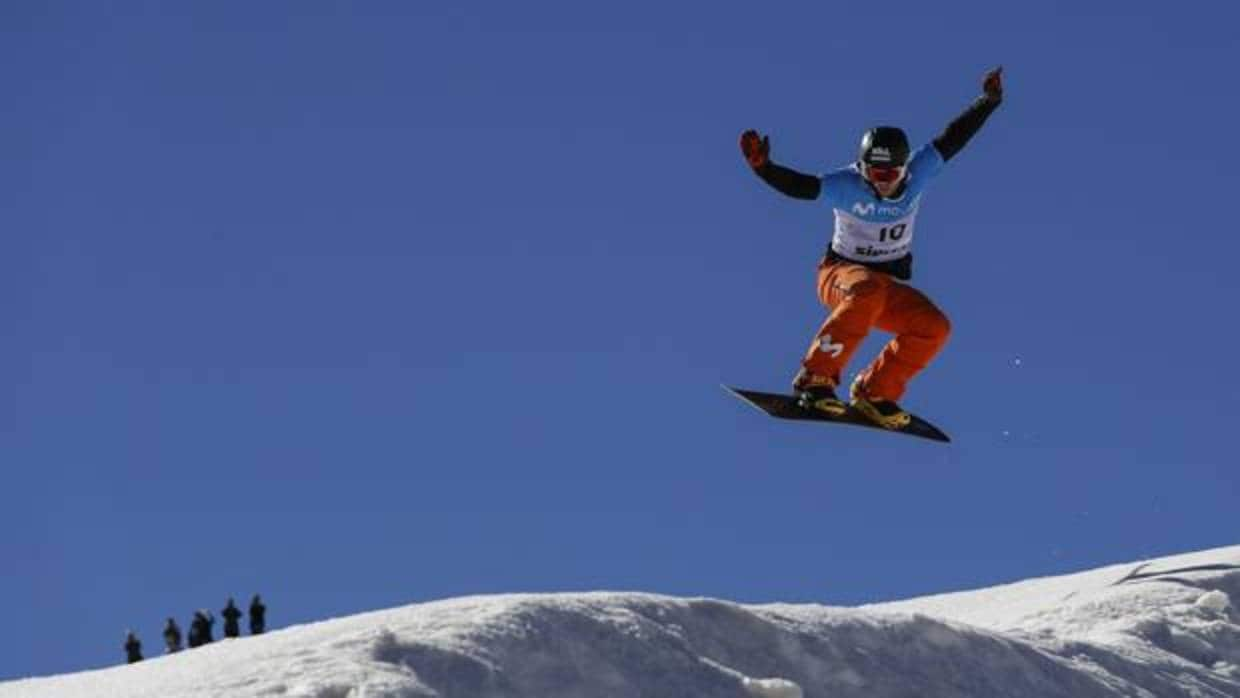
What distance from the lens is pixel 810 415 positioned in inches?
566

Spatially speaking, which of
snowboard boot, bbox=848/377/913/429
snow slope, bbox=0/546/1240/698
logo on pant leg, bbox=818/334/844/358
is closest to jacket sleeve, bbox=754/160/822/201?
logo on pant leg, bbox=818/334/844/358

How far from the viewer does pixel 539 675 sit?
7.99 meters

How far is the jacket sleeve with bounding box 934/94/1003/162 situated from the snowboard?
6.22 feet

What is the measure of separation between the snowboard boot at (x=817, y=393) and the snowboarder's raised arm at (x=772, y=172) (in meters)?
1.28

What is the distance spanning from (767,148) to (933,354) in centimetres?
184

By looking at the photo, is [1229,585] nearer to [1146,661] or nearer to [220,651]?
[1146,661]

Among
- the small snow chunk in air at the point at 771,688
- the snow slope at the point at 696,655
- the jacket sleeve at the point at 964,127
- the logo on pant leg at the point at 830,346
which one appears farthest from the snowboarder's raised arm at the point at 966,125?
the small snow chunk in air at the point at 771,688

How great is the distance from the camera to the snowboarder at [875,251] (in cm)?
1384

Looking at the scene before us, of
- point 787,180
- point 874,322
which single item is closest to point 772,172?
point 787,180

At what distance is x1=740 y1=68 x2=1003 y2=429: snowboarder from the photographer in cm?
1384

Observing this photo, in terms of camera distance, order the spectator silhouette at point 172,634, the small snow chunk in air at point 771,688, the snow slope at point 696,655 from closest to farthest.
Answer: the snow slope at point 696,655
the small snow chunk in air at point 771,688
the spectator silhouette at point 172,634

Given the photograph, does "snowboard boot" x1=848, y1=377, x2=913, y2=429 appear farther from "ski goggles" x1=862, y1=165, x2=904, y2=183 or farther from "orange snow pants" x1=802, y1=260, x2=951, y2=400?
"ski goggles" x1=862, y1=165, x2=904, y2=183

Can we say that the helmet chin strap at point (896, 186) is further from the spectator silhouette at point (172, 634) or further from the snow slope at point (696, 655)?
the spectator silhouette at point (172, 634)

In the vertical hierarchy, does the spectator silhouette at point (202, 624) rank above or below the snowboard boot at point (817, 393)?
below
